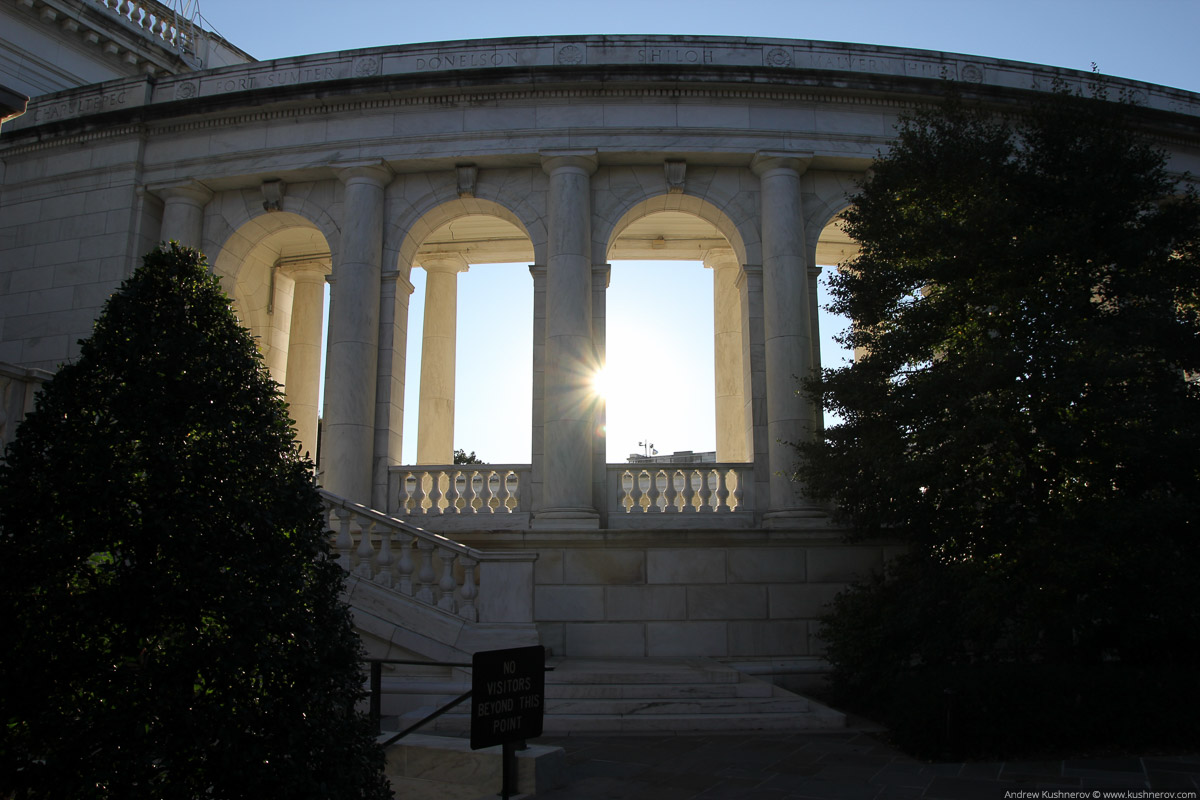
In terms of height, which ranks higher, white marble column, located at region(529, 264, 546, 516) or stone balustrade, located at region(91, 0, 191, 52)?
stone balustrade, located at region(91, 0, 191, 52)

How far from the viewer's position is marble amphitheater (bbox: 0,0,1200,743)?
21.8 m

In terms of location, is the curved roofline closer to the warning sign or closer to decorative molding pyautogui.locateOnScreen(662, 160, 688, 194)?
decorative molding pyautogui.locateOnScreen(662, 160, 688, 194)

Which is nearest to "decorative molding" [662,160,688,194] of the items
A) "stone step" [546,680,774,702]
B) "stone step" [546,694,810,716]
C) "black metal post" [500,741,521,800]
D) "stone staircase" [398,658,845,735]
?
"stone staircase" [398,658,845,735]

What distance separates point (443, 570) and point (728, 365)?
14.1 meters

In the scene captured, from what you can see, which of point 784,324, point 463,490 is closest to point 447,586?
point 463,490

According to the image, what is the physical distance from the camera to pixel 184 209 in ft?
85.6

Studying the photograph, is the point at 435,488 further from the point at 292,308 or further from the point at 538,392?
the point at 292,308

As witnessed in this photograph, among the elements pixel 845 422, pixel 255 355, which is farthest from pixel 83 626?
pixel 845 422

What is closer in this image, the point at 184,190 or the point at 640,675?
the point at 640,675

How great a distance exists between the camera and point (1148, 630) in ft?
50.2

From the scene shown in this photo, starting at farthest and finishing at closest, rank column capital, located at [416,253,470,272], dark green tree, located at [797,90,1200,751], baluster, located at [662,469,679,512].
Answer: column capital, located at [416,253,470,272] → baluster, located at [662,469,679,512] → dark green tree, located at [797,90,1200,751]

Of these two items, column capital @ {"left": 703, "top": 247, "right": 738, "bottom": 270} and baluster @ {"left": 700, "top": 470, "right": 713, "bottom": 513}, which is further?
column capital @ {"left": 703, "top": 247, "right": 738, "bottom": 270}

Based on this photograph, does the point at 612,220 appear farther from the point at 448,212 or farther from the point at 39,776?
the point at 39,776

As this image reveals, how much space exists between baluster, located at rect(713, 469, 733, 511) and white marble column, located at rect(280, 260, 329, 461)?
1417cm
